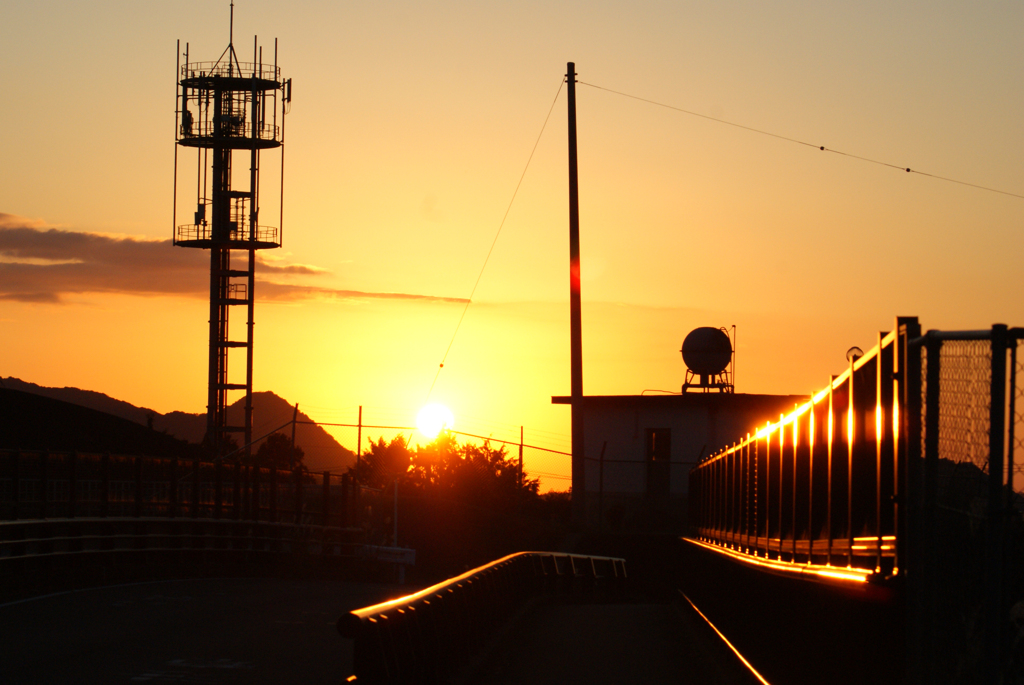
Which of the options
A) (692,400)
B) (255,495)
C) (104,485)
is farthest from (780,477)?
(692,400)

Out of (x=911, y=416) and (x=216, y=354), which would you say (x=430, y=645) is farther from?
(x=216, y=354)

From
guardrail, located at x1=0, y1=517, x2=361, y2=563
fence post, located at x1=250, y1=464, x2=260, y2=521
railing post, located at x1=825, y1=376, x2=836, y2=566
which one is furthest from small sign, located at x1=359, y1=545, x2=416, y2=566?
railing post, located at x1=825, y1=376, x2=836, y2=566

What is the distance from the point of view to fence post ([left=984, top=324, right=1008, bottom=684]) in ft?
19.5

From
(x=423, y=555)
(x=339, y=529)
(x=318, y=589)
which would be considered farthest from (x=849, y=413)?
(x=423, y=555)

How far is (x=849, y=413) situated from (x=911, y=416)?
4.91 ft

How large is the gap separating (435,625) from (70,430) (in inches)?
1592

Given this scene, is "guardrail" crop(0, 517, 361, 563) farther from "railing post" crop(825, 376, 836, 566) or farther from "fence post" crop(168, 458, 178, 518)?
"railing post" crop(825, 376, 836, 566)

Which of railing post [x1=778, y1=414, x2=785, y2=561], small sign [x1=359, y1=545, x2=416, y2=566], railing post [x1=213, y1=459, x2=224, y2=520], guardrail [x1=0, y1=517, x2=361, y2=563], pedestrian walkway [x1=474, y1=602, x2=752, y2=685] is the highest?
railing post [x1=778, y1=414, x2=785, y2=561]

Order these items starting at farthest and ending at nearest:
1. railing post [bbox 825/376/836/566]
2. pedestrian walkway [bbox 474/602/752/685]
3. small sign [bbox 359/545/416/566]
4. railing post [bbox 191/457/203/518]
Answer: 1. small sign [bbox 359/545/416/566]
2. railing post [bbox 191/457/203/518]
3. pedestrian walkway [bbox 474/602/752/685]
4. railing post [bbox 825/376/836/566]

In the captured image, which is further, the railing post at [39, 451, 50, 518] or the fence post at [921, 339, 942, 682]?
the railing post at [39, 451, 50, 518]

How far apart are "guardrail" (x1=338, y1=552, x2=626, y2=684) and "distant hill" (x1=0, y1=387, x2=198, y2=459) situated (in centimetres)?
2738

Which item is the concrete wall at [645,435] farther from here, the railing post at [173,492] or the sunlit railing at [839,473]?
the sunlit railing at [839,473]

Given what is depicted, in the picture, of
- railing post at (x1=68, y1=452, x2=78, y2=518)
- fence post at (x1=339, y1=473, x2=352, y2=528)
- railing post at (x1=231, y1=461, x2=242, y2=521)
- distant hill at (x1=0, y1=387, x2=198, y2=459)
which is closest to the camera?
railing post at (x1=68, y1=452, x2=78, y2=518)

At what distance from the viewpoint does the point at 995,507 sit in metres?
5.94
